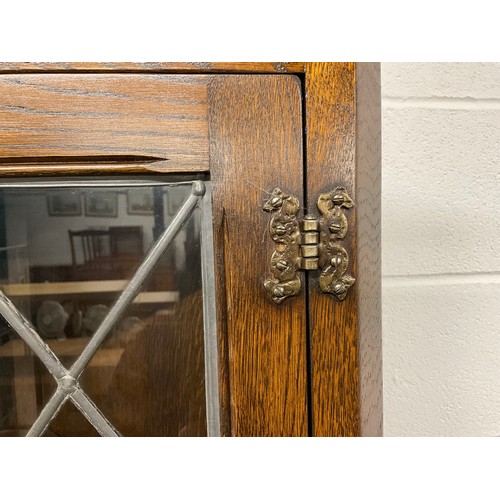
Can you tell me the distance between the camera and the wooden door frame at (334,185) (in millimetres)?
279

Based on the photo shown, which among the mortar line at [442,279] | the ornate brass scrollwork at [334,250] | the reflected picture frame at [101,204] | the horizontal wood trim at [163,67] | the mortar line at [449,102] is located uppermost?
the mortar line at [449,102]

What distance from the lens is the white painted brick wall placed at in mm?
440

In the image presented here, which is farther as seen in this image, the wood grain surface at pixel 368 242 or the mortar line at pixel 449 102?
the mortar line at pixel 449 102

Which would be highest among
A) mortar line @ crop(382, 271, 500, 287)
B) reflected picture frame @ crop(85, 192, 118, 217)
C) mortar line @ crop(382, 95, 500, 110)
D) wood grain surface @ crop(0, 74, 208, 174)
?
mortar line @ crop(382, 95, 500, 110)

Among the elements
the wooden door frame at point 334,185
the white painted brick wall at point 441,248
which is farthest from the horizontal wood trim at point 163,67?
the white painted brick wall at point 441,248

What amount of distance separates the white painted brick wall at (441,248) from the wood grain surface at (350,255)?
15 centimetres

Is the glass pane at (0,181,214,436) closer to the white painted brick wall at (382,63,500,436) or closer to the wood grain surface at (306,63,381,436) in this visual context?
the wood grain surface at (306,63,381,436)

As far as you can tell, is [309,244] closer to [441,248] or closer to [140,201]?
[140,201]

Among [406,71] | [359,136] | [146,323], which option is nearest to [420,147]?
[406,71]

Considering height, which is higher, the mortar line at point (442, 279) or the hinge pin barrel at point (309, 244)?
the hinge pin barrel at point (309, 244)

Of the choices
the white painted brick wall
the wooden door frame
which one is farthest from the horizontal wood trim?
the white painted brick wall

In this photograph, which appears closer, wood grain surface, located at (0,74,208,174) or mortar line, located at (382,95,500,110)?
wood grain surface, located at (0,74,208,174)

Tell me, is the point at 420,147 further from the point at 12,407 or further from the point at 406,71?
the point at 12,407

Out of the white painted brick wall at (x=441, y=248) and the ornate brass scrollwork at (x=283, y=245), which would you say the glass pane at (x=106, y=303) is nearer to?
the ornate brass scrollwork at (x=283, y=245)
